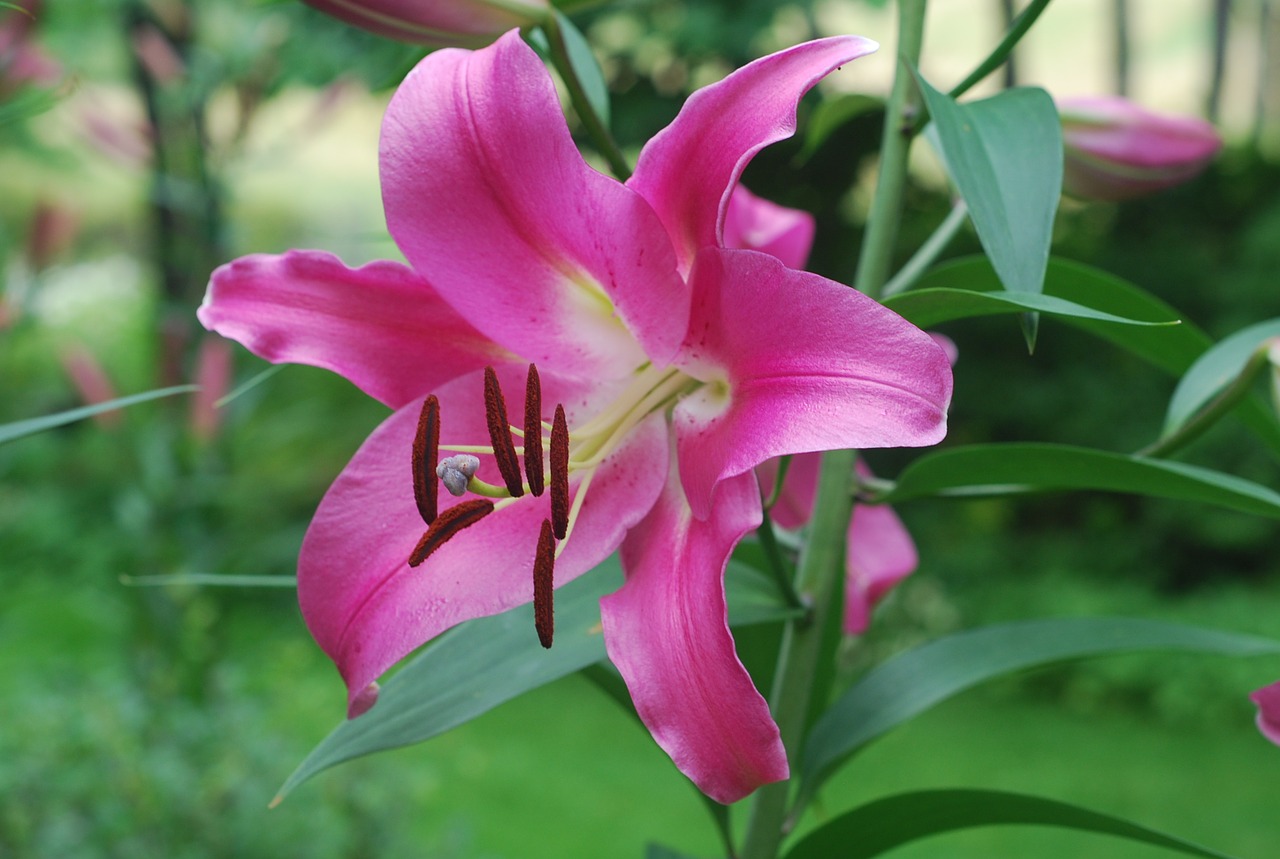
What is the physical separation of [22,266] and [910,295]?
1115 millimetres

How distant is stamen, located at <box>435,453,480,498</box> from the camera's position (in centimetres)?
31

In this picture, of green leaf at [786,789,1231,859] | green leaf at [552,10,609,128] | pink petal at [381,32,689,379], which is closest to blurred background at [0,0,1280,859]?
green leaf at [552,10,609,128]

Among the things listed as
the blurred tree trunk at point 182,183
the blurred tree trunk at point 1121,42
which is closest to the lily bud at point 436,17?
the blurred tree trunk at point 182,183

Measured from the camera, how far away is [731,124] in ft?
0.91

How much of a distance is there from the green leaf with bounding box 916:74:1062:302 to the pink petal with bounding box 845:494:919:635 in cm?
16

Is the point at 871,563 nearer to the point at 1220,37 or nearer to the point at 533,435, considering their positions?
the point at 533,435

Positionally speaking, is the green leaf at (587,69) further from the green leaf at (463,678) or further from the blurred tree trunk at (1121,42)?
the blurred tree trunk at (1121,42)

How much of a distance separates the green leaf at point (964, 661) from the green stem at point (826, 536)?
0.03 m

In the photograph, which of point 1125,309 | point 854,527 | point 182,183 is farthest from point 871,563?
point 182,183

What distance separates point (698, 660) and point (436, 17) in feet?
0.73

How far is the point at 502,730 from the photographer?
10.5 feet

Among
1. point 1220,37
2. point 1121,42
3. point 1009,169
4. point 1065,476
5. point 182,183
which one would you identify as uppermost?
point 1009,169

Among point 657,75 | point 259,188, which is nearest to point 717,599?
point 657,75

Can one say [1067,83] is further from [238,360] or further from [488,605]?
[488,605]
